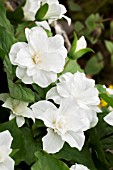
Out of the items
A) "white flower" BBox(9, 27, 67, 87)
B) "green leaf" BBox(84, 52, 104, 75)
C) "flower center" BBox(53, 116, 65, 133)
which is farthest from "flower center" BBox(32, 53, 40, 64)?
"green leaf" BBox(84, 52, 104, 75)

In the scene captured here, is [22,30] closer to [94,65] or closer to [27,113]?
[27,113]

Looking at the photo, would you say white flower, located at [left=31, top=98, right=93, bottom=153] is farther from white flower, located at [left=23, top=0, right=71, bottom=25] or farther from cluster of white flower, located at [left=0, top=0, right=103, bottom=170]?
white flower, located at [left=23, top=0, right=71, bottom=25]

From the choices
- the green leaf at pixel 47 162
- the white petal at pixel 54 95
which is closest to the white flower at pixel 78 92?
the white petal at pixel 54 95

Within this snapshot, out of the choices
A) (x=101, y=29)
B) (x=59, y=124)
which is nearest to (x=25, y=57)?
(x=59, y=124)

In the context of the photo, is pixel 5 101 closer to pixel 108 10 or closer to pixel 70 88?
pixel 70 88

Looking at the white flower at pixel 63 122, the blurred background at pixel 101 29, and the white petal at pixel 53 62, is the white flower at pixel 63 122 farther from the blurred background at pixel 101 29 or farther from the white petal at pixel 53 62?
the blurred background at pixel 101 29

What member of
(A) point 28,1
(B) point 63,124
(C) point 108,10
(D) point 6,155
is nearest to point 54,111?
(B) point 63,124
